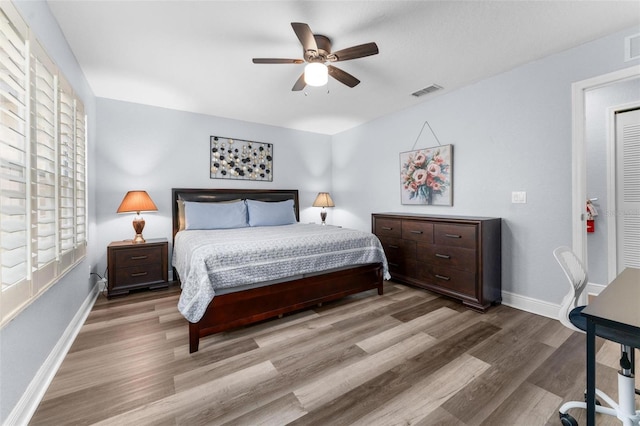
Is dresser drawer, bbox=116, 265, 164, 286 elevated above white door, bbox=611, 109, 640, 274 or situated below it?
below

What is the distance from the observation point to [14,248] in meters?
1.22

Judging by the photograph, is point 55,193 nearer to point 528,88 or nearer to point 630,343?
point 630,343

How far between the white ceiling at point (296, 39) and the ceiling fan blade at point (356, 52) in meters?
0.20

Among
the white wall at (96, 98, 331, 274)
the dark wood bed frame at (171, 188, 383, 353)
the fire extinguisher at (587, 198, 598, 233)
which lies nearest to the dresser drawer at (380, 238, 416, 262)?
the dark wood bed frame at (171, 188, 383, 353)

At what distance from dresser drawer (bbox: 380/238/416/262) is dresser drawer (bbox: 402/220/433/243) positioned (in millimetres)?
91

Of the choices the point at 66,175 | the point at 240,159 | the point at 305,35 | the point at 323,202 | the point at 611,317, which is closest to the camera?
the point at 611,317

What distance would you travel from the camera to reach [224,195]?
428 centimetres

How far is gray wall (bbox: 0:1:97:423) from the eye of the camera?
→ 4.18 feet

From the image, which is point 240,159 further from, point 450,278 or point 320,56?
point 450,278

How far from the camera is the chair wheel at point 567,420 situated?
1308mm

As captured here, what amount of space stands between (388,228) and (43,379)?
3477 millimetres

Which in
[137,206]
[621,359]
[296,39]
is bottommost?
[621,359]

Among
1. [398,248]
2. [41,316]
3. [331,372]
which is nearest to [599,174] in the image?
[398,248]

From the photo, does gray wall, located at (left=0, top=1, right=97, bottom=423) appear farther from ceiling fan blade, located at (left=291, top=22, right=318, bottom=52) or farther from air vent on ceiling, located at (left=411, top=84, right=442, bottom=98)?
air vent on ceiling, located at (left=411, top=84, right=442, bottom=98)
